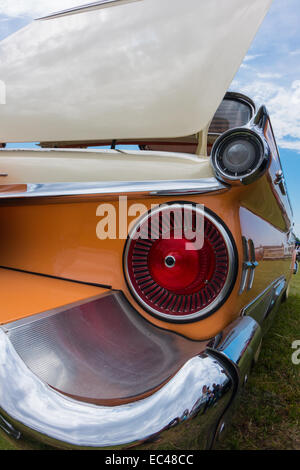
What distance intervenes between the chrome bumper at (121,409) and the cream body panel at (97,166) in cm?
57

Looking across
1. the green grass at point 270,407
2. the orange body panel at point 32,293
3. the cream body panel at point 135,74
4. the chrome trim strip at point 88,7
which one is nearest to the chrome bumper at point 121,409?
the orange body panel at point 32,293

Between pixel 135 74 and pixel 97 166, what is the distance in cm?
39

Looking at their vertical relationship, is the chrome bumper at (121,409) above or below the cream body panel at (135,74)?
below

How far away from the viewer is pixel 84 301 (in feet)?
4.08

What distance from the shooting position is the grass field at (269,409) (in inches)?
61.3

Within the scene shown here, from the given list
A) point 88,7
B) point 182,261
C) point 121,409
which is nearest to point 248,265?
point 182,261

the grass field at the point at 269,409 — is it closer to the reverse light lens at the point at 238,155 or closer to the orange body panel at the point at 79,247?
the orange body panel at the point at 79,247

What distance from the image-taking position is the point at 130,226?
126cm

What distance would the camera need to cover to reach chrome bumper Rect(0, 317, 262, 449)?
0.90m

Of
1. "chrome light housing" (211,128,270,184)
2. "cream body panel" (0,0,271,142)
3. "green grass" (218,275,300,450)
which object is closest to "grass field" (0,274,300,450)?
"green grass" (218,275,300,450)

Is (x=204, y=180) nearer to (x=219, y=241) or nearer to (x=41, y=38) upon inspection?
(x=219, y=241)

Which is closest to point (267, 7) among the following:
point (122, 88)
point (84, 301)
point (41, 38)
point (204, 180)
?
point (122, 88)

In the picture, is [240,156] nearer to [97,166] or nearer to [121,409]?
[97,166]

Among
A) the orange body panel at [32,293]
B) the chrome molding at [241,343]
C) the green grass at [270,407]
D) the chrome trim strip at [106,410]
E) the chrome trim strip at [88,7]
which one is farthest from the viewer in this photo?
the green grass at [270,407]
